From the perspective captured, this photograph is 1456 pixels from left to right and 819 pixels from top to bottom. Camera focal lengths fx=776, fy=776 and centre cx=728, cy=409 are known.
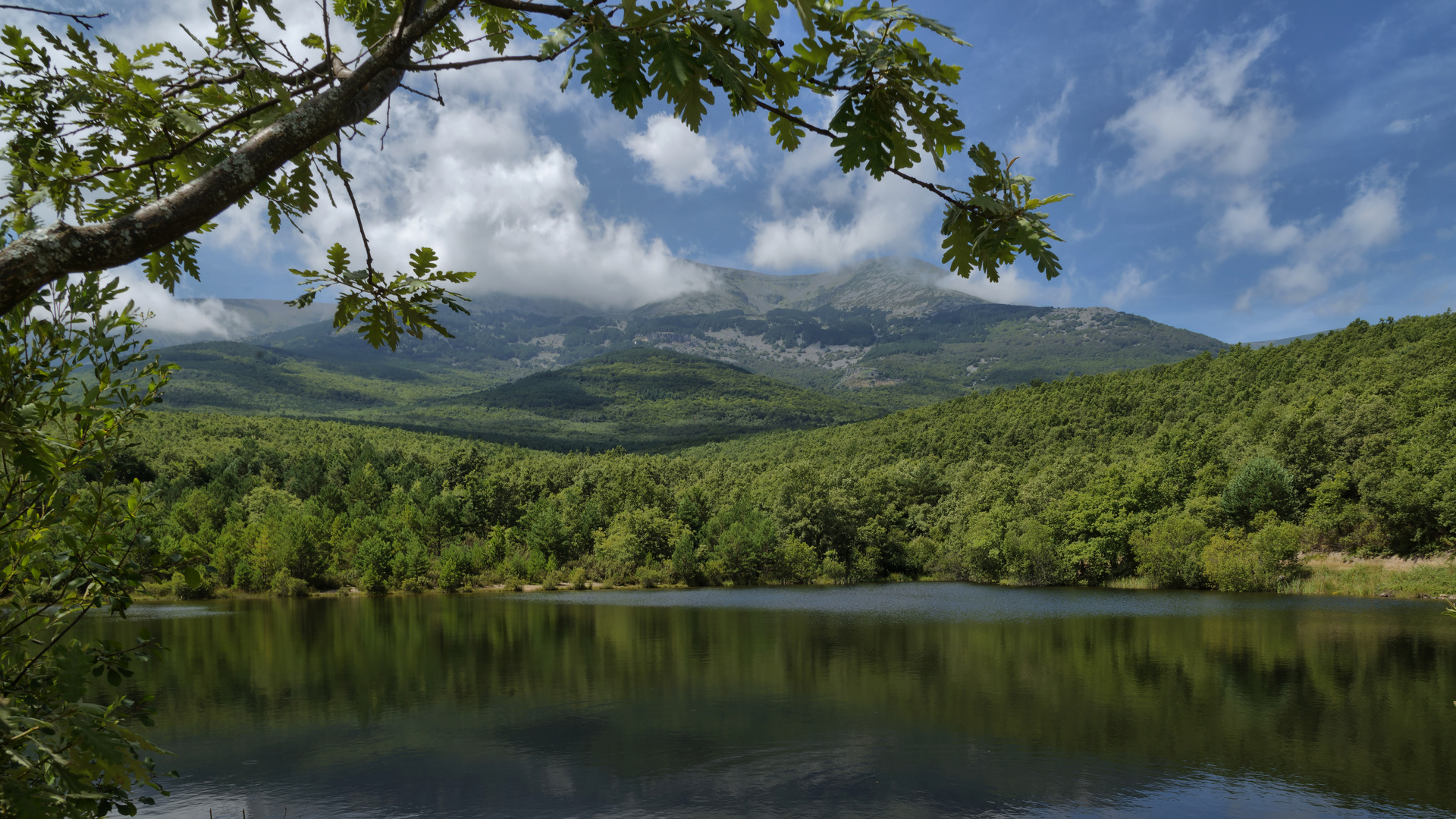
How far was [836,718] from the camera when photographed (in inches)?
922

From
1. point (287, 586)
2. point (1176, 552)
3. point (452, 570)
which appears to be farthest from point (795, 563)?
point (287, 586)

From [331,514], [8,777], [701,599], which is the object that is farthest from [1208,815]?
[331,514]

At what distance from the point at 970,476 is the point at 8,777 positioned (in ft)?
309

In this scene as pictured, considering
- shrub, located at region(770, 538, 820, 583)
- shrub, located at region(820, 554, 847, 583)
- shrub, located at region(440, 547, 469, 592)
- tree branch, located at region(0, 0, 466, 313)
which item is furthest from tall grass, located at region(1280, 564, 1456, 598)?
shrub, located at region(440, 547, 469, 592)

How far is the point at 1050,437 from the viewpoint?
4058 inches

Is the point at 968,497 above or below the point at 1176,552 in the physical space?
above

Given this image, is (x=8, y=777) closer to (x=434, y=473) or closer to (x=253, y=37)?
(x=253, y=37)

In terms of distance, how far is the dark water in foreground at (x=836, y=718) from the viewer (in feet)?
56.2

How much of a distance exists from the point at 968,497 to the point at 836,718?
6345 centimetres

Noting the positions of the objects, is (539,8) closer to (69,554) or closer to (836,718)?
(69,554)

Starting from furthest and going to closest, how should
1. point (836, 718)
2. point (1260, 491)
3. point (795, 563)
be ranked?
point (795, 563) < point (1260, 491) < point (836, 718)

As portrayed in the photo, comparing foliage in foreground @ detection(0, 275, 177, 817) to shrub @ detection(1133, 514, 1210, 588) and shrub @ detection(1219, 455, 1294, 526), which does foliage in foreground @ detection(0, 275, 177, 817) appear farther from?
shrub @ detection(1219, 455, 1294, 526)

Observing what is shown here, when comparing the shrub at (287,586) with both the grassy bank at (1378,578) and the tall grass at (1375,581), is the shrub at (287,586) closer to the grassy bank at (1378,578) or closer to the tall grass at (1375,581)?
the tall grass at (1375,581)

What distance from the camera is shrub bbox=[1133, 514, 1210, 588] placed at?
191 feet
